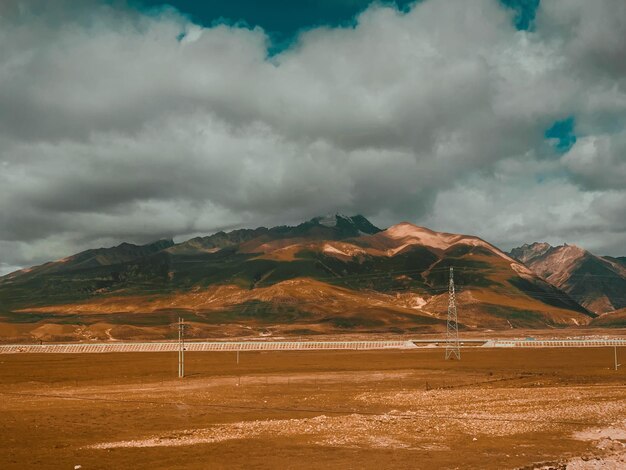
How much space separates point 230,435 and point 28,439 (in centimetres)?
1394

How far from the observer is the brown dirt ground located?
33.6 m

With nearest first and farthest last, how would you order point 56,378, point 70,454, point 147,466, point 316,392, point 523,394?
point 147,466, point 70,454, point 523,394, point 316,392, point 56,378

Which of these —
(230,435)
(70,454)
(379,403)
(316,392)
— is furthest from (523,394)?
(70,454)

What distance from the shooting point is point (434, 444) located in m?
36.7

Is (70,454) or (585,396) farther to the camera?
(585,396)

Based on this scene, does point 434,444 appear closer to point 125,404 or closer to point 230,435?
point 230,435

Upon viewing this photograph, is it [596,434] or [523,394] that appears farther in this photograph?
[523,394]

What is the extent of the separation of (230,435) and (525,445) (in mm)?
19319

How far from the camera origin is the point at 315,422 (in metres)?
44.6

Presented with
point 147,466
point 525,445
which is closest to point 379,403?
point 525,445

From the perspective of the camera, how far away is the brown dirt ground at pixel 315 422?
33625mm

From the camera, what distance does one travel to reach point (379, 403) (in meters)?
56.9

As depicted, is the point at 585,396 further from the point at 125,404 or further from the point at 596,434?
the point at 125,404

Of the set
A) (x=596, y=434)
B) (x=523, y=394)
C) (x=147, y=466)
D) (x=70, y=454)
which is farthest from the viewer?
(x=523, y=394)
